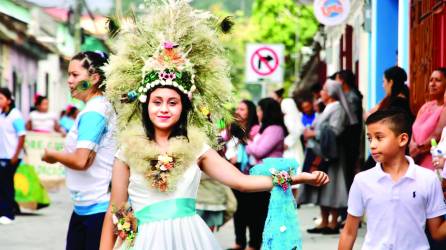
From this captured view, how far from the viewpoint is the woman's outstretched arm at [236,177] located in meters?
5.68

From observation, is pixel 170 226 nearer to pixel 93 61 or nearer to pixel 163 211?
pixel 163 211

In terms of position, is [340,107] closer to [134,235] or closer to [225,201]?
[225,201]

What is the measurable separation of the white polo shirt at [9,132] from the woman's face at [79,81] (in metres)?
8.39

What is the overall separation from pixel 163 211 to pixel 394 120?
1.38 meters

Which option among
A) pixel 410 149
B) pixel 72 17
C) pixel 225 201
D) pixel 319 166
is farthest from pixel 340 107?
pixel 72 17

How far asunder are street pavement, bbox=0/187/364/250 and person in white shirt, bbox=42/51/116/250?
19.5 feet

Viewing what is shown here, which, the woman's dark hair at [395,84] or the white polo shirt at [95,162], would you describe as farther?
the woman's dark hair at [395,84]

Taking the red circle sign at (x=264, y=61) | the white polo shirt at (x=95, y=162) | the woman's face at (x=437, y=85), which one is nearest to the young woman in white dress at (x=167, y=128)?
the white polo shirt at (x=95, y=162)

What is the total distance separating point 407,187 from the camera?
6.21 meters

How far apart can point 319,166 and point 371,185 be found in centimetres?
840

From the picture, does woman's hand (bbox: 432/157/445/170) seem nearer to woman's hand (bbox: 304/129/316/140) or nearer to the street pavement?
the street pavement

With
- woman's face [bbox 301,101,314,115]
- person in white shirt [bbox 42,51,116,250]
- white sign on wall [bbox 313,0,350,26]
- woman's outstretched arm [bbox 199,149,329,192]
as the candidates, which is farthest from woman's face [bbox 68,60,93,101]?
white sign on wall [bbox 313,0,350,26]

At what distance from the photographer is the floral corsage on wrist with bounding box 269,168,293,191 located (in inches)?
228

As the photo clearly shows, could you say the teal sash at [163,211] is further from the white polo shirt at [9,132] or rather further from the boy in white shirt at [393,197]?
the white polo shirt at [9,132]
